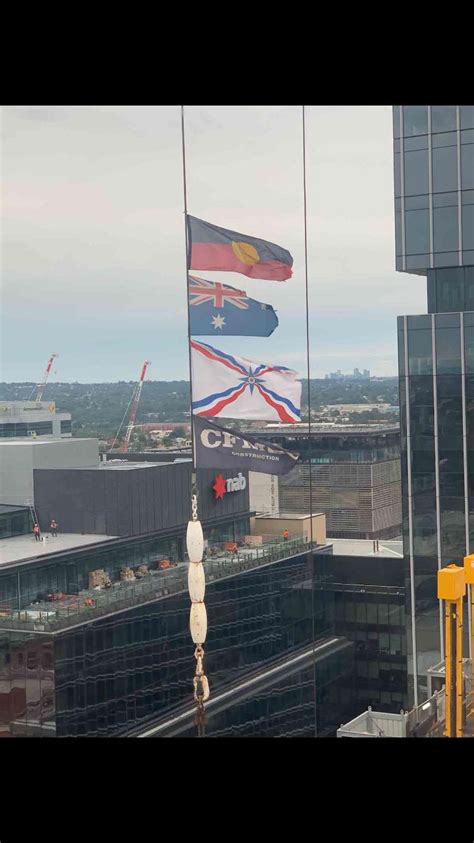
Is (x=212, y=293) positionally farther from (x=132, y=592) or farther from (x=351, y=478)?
(x=351, y=478)

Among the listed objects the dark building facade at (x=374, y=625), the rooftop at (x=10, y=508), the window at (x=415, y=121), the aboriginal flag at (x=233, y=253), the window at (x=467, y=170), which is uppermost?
the window at (x=415, y=121)

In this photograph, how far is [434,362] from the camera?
561 inches

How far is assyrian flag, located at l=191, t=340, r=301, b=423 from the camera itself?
5984 millimetres

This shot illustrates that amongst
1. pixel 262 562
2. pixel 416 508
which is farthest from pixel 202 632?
pixel 262 562

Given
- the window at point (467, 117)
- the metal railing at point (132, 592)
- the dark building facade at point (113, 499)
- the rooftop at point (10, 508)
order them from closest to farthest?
1. the window at point (467, 117)
2. the metal railing at point (132, 592)
3. the rooftop at point (10, 508)
4. the dark building facade at point (113, 499)

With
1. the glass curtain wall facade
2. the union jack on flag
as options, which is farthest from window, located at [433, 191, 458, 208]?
the union jack on flag

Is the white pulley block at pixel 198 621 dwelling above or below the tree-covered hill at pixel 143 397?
below

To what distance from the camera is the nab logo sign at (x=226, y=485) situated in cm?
2514

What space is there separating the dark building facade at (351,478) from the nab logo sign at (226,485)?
377 inches

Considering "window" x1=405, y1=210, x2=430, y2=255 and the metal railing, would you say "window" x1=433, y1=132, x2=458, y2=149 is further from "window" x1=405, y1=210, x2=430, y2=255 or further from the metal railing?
the metal railing

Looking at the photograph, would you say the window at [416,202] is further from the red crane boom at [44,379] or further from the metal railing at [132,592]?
the red crane boom at [44,379]

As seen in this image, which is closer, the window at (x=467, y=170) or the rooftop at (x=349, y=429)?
the window at (x=467, y=170)

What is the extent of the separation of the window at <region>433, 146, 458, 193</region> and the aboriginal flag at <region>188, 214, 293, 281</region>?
807cm

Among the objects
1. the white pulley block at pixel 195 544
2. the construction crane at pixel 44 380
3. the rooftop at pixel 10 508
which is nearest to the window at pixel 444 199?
the white pulley block at pixel 195 544
